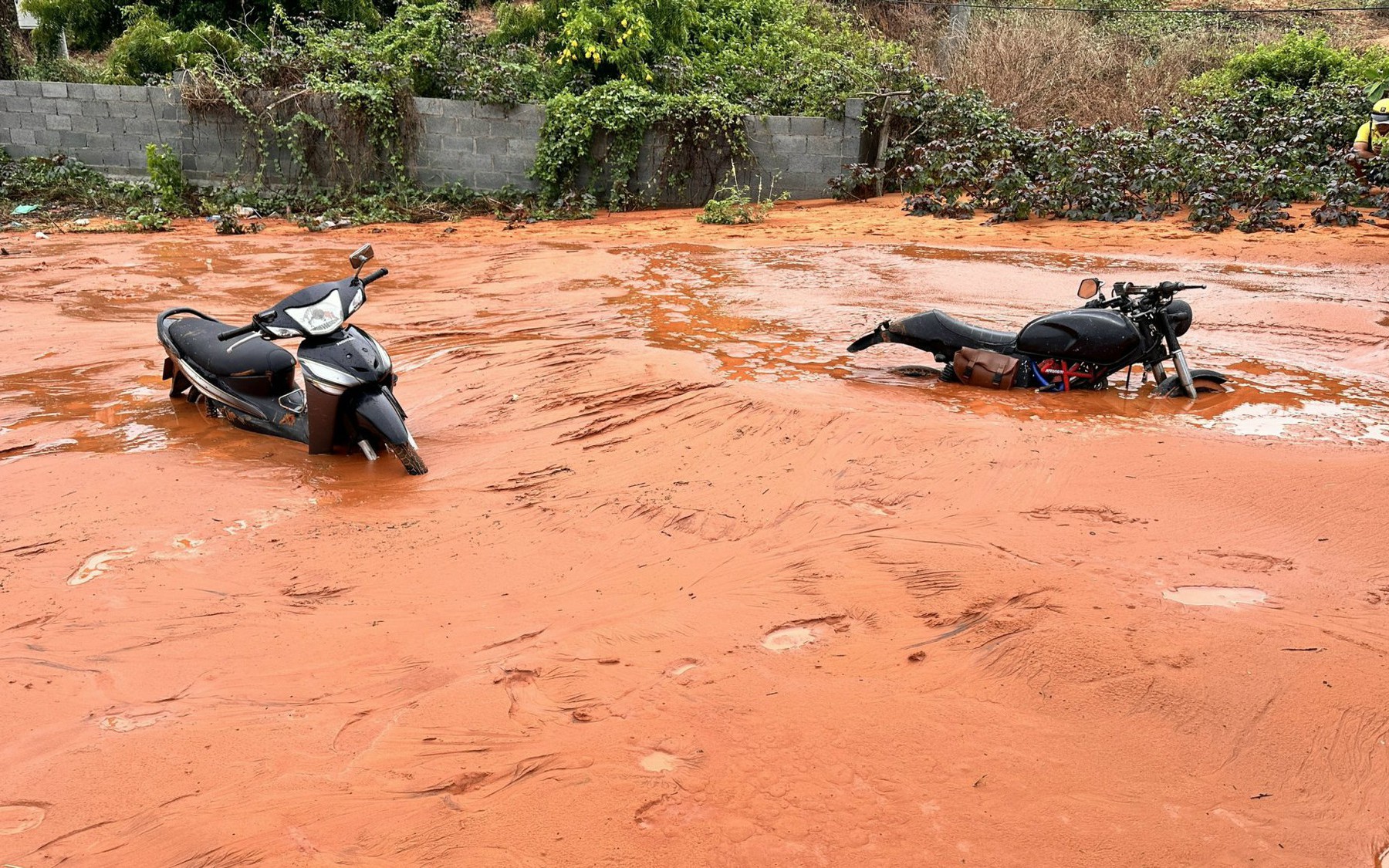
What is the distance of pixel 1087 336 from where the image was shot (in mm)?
5738

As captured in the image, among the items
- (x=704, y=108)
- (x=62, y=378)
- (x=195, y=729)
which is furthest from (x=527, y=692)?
(x=704, y=108)

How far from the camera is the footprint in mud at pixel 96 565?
3.62 meters

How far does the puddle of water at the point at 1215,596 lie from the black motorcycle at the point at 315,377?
3.17 meters

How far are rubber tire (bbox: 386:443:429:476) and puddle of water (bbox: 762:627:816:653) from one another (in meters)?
2.15

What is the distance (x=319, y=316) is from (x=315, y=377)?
0.96ft

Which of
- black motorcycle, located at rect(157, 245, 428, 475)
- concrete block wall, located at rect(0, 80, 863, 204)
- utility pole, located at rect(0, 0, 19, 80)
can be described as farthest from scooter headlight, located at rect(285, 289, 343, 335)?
utility pole, located at rect(0, 0, 19, 80)

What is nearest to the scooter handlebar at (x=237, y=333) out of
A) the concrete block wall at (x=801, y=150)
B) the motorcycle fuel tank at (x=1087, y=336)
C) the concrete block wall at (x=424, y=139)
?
the motorcycle fuel tank at (x=1087, y=336)

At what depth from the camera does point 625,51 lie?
14672mm

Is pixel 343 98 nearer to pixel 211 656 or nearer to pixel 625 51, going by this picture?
pixel 625 51

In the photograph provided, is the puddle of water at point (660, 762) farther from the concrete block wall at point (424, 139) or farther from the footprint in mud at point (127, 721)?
the concrete block wall at point (424, 139)

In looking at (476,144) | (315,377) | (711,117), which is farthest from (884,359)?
(476,144)

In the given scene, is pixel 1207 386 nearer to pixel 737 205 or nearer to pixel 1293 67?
pixel 737 205

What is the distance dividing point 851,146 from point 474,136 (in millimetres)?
5433

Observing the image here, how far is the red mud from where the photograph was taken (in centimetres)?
243
